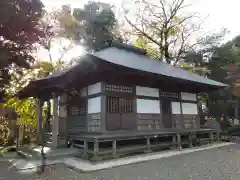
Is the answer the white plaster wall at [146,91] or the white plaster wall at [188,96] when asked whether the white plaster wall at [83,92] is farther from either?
the white plaster wall at [188,96]

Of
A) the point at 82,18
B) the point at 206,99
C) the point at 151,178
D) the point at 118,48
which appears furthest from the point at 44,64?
the point at 206,99

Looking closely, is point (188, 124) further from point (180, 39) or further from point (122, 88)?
point (180, 39)

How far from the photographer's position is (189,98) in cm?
1258

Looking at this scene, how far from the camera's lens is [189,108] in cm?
1246

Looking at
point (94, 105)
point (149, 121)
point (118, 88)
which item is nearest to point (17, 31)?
point (94, 105)

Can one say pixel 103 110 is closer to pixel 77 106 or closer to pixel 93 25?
pixel 77 106

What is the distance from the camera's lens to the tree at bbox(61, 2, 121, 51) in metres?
20.7

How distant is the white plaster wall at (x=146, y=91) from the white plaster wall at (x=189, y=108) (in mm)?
2238

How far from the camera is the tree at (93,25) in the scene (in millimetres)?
20656

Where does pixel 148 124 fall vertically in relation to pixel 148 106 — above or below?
below

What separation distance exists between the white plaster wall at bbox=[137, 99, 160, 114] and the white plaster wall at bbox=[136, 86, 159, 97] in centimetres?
30

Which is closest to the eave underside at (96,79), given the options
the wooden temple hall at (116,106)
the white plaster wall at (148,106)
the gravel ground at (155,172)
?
the wooden temple hall at (116,106)

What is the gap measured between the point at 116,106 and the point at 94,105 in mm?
946

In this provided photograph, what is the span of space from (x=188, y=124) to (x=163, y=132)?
117 inches
